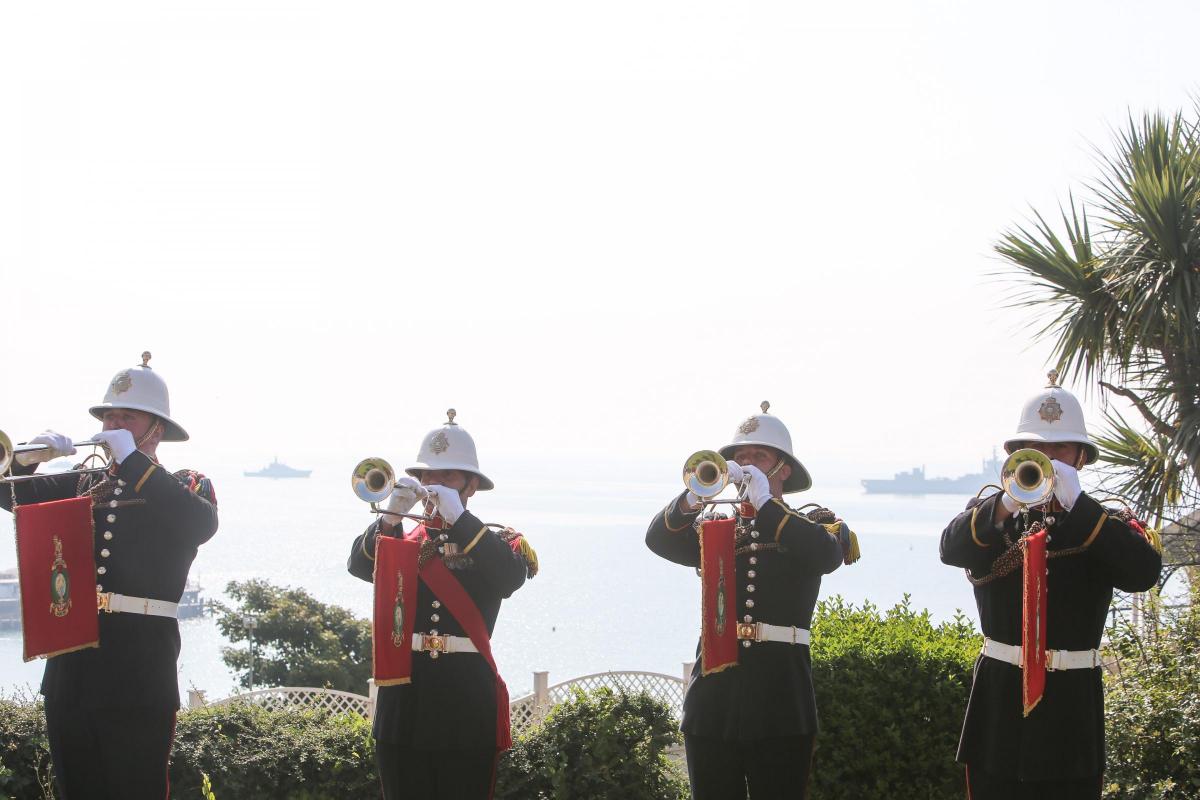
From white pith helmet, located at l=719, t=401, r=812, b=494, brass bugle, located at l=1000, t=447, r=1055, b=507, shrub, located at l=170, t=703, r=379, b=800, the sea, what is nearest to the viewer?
brass bugle, located at l=1000, t=447, r=1055, b=507

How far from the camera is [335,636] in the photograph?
34438 millimetres

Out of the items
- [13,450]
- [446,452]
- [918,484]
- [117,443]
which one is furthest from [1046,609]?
[918,484]

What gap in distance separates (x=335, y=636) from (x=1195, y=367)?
1091 inches

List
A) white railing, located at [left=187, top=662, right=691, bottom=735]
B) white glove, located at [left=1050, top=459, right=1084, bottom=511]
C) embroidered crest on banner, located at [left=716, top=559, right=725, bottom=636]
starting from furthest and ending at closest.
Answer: white railing, located at [left=187, top=662, right=691, bottom=735] → embroidered crest on banner, located at [left=716, top=559, right=725, bottom=636] → white glove, located at [left=1050, top=459, right=1084, bottom=511]

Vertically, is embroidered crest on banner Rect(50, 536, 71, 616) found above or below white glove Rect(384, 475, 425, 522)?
below

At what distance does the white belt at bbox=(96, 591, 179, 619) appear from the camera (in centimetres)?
519

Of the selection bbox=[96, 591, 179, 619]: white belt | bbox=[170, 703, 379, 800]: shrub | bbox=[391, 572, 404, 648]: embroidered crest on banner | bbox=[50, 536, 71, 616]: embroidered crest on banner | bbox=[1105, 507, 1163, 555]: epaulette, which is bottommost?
bbox=[170, 703, 379, 800]: shrub

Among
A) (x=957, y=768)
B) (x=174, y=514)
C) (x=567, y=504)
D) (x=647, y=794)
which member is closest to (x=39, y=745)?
(x=174, y=514)

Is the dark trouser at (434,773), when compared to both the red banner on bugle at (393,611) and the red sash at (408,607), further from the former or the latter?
the red banner on bugle at (393,611)

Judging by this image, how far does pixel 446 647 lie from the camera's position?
5500mm

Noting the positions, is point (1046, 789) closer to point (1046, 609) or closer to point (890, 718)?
point (1046, 609)

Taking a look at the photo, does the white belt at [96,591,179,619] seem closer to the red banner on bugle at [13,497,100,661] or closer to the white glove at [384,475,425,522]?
the red banner on bugle at [13,497,100,661]

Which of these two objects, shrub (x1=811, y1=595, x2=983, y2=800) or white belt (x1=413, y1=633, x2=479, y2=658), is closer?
white belt (x1=413, y1=633, x2=479, y2=658)

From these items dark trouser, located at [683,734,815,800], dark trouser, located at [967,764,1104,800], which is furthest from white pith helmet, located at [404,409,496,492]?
dark trouser, located at [967,764,1104,800]
